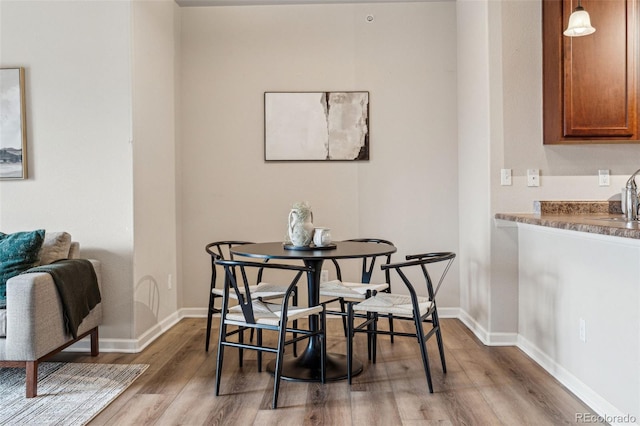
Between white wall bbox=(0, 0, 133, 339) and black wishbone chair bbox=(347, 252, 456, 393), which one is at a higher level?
white wall bbox=(0, 0, 133, 339)

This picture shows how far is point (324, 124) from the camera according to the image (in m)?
4.43

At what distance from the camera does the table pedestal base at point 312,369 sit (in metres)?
2.91

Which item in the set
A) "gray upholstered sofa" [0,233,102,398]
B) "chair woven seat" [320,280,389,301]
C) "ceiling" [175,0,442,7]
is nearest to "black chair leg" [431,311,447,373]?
"chair woven seat" [320,280,389,301]

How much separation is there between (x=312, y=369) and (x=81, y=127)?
2.19 meters

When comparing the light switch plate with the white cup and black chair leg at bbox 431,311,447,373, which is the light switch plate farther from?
the white cup

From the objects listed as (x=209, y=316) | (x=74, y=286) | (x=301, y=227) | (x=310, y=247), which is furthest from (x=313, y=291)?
(x=74, y=286)

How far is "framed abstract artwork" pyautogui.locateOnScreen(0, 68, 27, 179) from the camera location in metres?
3.47

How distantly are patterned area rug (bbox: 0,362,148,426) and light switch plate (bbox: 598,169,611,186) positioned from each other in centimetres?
314

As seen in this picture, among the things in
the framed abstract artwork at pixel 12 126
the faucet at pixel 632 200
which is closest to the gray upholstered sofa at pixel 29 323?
the framed abstract artwork at pixel 12 126

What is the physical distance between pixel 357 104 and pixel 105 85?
199 cm

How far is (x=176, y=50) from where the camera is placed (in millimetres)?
4402
